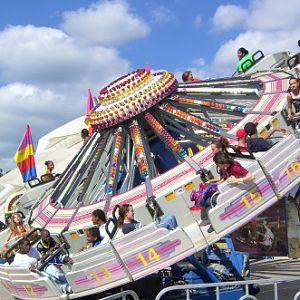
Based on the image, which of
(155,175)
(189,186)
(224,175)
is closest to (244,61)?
(155,175)

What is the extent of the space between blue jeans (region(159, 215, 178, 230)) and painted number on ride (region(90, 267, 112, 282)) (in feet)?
2.88

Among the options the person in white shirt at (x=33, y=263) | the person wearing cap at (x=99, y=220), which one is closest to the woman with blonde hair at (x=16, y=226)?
the person in white shirt at (x=33, y=263)

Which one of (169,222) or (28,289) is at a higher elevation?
(169,222)

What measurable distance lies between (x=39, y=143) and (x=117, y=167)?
58.0 ft

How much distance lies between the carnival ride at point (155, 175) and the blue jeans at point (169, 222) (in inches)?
4.4

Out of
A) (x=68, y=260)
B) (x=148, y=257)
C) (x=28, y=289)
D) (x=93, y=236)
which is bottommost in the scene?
(x=28, y=289)

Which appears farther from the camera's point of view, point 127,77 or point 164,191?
point 127,77

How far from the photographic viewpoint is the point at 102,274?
6.62 meters

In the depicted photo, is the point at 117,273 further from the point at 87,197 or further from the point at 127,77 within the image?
the point at 127,77

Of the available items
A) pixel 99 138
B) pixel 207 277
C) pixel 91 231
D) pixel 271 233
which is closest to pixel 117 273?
pixel 91 231

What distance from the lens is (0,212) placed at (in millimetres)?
14773

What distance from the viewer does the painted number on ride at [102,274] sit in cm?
661

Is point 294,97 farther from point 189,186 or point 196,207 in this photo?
point 196,207

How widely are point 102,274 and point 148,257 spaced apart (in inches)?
24.0
